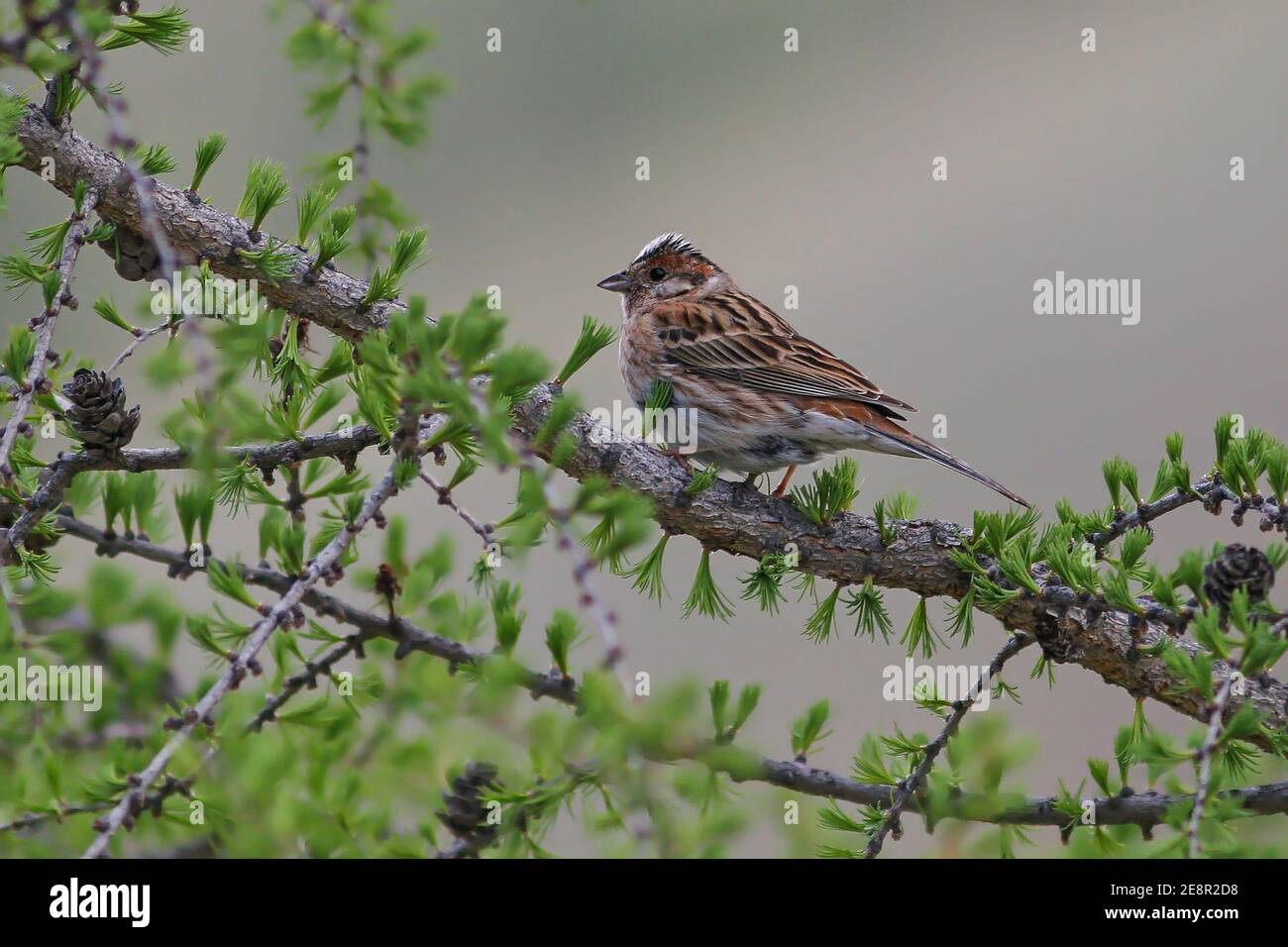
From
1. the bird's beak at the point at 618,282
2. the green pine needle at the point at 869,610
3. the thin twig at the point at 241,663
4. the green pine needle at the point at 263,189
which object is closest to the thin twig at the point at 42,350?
the green pine needle at the point at 263,189

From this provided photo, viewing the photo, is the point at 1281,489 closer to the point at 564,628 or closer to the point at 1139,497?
the point at 1139,497

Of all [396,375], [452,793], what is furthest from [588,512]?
[452,793]

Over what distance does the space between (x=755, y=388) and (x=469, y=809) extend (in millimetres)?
2751

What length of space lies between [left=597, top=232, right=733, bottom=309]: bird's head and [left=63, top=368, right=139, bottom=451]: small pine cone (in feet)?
10.6

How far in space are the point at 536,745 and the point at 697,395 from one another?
3.07m

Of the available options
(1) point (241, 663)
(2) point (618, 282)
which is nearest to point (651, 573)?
(1) point (241, 663)

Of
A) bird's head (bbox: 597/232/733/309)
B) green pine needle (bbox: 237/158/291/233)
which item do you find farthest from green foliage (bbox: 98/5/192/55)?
bird's head (bbox: 597/232/733/309)

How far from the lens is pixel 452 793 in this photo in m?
2.22

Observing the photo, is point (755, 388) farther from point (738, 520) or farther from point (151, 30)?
point (151, 30)

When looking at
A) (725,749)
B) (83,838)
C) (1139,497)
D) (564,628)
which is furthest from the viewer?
(1139,497)

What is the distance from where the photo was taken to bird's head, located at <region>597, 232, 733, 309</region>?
221 inches

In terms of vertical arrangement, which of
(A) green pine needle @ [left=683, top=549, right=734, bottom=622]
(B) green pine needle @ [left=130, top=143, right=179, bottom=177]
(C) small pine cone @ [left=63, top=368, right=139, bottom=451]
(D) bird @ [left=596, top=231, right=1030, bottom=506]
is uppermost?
(B) green pine needle @ [left=130, top=143, right=179, bottom=177]

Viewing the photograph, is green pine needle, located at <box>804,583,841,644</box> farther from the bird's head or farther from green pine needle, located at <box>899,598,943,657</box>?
the bird's head
